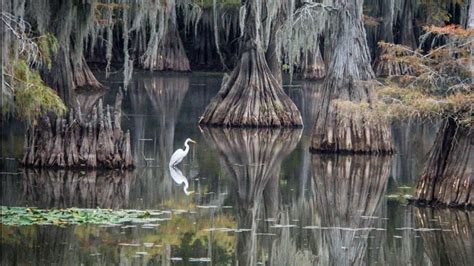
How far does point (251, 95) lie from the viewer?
79.7 ft

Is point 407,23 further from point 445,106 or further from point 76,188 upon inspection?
point 76,188

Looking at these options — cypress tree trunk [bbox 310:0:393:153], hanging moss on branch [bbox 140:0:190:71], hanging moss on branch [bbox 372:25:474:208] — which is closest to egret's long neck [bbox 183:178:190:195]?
hanging moss on branch [bbox 372:25:474:208]

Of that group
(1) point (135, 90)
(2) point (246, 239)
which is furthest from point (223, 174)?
(1) point (135, 90)

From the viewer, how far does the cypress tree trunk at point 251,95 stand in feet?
80.0

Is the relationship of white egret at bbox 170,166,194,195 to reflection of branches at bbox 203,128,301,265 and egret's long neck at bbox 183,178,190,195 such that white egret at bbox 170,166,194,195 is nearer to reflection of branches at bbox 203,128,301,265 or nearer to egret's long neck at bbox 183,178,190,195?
egret's long neck at bbox 183,178,190,195

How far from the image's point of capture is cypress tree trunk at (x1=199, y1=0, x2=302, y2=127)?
24391 millimetres

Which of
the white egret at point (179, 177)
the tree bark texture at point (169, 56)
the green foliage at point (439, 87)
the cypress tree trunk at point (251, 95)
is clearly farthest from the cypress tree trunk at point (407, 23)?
the green foliage at point (439, 87)

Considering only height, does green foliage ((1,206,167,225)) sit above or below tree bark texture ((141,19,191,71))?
below

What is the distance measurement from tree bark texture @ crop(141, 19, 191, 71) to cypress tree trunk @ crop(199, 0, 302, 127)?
58.9 feet

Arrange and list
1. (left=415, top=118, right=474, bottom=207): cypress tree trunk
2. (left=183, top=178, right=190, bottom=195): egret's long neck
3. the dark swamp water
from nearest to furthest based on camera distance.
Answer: the dark swamp water
(left=415, top=118, right=474, bottom=207): cypress tree trunk
(left=183, top=178, right=190, bottom=195): egret's long neck

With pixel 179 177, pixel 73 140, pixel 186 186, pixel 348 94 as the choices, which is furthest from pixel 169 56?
pixel 186 186

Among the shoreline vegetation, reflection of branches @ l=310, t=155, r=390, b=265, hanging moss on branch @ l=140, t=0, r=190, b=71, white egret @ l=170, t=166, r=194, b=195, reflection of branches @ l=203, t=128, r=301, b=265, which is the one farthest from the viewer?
hanging moss on branch @ l=140, t=0, r=190, b=71

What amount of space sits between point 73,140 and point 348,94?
227 inches

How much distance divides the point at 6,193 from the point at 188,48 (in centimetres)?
3311
